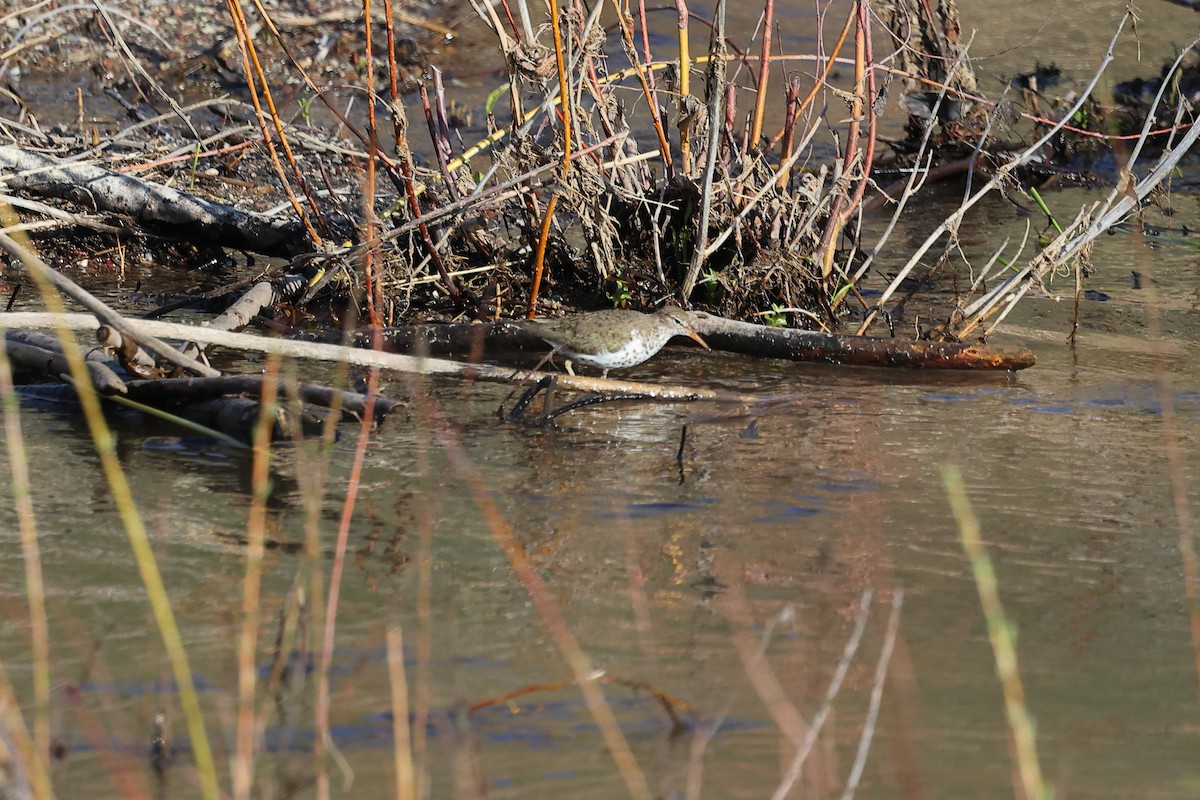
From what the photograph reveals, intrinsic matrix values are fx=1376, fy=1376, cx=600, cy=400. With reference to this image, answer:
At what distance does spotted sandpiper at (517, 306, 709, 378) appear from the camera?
576 cm

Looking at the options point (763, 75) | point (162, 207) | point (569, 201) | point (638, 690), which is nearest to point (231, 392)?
point (569, 201)

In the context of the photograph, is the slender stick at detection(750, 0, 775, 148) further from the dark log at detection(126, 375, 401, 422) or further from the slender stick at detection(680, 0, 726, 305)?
the dark log at detection(126, 375, 401, 422)

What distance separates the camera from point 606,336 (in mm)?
5754

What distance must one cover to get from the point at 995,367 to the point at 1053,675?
3.08 metres

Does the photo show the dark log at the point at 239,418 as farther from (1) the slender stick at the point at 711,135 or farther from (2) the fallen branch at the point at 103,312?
(1) the slender stick at the point at 711,135

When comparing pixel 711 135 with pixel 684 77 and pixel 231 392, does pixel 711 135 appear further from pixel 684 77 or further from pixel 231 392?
pixel 231 392

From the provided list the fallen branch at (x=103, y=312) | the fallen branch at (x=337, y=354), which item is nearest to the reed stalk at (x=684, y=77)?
the fallen branch at (x=337, y=354)

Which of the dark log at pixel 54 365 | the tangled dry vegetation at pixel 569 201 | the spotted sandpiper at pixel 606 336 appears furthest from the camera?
the tangled dry vegetation at pixel 569 201

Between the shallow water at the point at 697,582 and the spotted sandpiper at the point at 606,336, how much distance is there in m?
0.28

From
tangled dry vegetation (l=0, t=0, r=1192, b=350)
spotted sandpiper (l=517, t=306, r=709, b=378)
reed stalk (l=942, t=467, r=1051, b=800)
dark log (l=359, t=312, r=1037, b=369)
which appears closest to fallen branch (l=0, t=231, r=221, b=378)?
tangled dry vegetation (l=0, t=0, r=1192, b=350)

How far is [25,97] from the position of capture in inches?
472

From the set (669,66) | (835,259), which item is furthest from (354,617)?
(835,259)

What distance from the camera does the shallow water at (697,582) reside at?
9.31ft

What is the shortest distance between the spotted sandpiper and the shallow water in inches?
11.0
